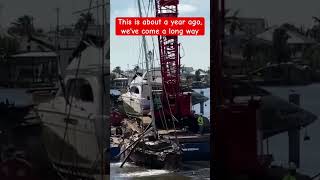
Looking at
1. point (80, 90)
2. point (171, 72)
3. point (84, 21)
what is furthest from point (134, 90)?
point (84, 21)

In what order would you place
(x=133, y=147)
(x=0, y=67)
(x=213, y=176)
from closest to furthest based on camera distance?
(x=0, y=67)
(x=213, y=176)
(x=133, y=147)

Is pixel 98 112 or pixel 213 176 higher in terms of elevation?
pixel 98 112

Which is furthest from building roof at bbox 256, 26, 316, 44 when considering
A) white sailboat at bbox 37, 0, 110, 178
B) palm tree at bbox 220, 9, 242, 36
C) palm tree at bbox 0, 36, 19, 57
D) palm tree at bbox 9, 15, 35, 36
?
palm tree at bbox 0, 36, 19, 57

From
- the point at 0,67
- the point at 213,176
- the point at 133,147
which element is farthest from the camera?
the point at 133,147

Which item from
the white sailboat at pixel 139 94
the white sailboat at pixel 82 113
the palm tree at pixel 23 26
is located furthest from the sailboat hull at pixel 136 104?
the palm tree at pixel 23 26

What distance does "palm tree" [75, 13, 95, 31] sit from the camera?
471 centimetres

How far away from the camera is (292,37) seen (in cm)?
482

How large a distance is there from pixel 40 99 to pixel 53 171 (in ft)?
2.23

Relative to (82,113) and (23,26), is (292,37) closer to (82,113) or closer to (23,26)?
(82,113)

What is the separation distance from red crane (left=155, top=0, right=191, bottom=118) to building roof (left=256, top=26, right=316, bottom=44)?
48.3 feet

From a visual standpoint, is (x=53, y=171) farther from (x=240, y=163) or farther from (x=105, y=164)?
(x=240, y=163)

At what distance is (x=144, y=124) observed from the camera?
21109 millimetres

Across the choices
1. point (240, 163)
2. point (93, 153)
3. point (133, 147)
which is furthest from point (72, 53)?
point (133, 147)

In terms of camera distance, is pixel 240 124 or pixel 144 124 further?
pixel 144 124
